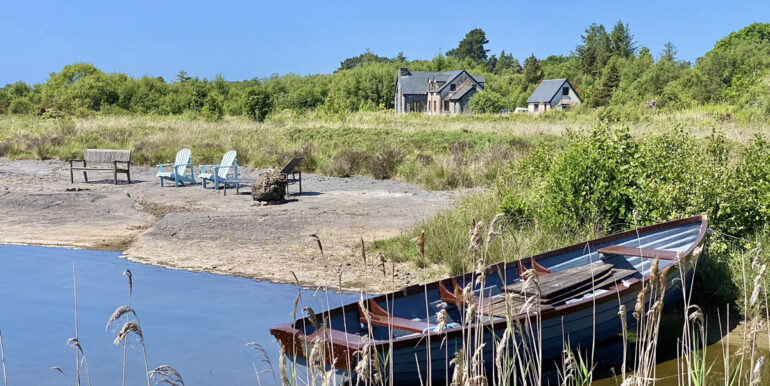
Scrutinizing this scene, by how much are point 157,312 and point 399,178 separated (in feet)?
36.4

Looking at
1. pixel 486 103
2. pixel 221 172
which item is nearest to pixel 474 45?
pixel 486 103

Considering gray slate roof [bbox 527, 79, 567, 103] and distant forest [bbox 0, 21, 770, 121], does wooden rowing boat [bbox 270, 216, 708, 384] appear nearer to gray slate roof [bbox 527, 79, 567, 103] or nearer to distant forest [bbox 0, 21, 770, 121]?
distant forest [bbox 0, 21, 770, 121]

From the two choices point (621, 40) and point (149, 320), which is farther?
point (621, 40)

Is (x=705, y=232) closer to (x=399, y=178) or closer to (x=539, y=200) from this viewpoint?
(x=539, y=200)

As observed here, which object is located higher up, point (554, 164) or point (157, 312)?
point (554, 164)

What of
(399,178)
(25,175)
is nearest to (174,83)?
(25,175)

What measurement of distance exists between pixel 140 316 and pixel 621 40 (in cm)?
8639

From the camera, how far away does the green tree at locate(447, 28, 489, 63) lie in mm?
132000

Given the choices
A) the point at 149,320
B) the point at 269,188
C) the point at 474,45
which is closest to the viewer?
the point at 149,320

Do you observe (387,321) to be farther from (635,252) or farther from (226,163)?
(226,163)

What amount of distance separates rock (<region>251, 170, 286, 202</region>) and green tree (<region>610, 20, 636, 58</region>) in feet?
248

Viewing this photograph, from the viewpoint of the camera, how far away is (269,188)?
13781 mm

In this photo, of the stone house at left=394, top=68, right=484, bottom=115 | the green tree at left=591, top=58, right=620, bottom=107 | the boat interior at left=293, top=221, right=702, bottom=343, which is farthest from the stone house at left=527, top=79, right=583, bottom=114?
the boat interior at left=293, top=221, right=702, bottom=343

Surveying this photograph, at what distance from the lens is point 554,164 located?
948 centimetres
